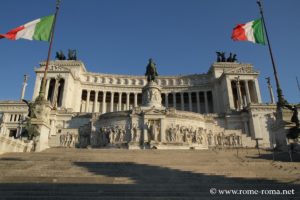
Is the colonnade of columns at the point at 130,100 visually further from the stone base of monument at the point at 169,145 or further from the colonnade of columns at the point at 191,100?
the stone base of monument at the point at 169,145

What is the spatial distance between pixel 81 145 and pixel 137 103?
130ft

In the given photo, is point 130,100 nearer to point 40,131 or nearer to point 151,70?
point 151,70

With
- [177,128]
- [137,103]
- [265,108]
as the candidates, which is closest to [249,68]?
[265,108]

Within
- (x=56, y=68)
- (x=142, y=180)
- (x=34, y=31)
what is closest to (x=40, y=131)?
(x=34, y=31)

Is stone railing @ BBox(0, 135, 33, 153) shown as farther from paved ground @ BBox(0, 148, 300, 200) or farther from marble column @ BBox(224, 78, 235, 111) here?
Result: marble column @ BBox(224, 78, 235, 111)

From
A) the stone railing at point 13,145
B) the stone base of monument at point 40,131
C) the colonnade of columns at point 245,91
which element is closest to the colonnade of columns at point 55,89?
the stone base of monument at point 40,131

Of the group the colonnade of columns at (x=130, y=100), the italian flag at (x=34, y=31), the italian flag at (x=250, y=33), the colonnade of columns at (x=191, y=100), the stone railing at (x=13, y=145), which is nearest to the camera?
the stone railing at (x=13, y=145)

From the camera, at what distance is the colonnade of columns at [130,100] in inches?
2894

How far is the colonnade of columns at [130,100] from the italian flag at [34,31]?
5095 cm

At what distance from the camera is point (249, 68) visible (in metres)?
68.9

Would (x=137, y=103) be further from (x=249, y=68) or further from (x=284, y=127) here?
(x=284, y=127)

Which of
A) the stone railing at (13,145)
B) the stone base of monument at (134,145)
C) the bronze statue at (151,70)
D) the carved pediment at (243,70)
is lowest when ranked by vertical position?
the stone railing at (13,145)

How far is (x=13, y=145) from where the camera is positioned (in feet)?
60.0

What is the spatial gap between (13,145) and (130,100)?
58.8 m
